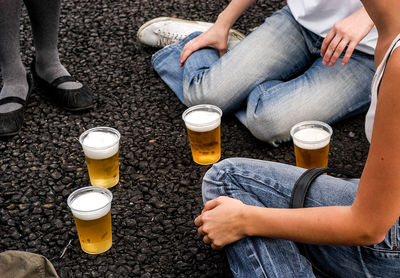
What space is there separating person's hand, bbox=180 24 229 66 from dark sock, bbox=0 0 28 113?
3.04 feet

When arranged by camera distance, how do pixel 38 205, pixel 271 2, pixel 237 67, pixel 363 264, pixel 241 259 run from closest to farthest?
1. pixel 363 264
2. pixel 241 259
3. pixel 38 205
4. pixel 237 67
5. pixel 271 2

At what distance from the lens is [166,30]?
3863 millimetres

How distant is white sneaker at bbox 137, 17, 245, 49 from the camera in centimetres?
385

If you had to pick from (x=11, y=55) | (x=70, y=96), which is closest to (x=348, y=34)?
(x=70, y=96)

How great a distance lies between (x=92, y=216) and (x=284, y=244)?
Answer: 74 centimetres

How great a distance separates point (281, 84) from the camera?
10.1 feet

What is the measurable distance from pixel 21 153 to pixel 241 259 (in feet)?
5.29

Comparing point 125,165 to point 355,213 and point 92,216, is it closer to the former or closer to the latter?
point 92,216

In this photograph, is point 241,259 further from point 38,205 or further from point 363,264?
point 38,205

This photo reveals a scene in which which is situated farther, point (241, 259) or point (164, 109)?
point (164, 109)

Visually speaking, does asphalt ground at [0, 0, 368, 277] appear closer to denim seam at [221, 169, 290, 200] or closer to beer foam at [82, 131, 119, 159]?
beer foam at [82, 131, 119, 159]

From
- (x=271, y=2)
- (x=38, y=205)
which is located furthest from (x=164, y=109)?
(x=271, y=2)

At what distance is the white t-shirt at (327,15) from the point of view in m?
2.88

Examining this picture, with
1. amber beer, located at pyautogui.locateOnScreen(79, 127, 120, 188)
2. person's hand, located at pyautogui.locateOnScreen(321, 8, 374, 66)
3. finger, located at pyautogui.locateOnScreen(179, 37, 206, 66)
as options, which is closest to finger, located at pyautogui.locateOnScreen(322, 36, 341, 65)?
person's hand, located at pyautogui.locateOnScreen(321, 8, 374, 66)
